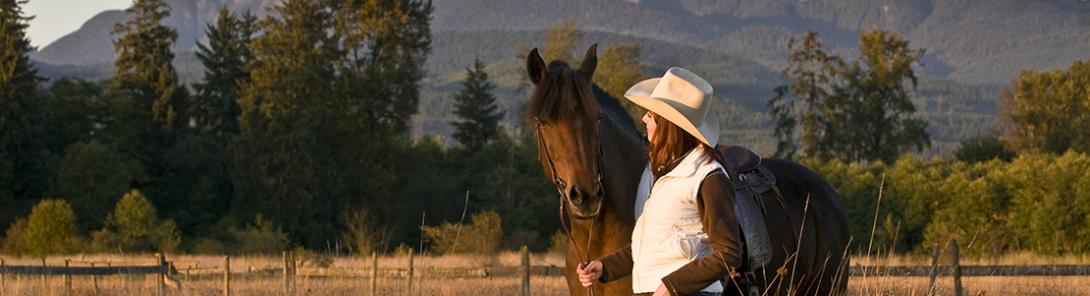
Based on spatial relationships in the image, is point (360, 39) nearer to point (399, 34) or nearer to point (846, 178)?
point (399, 34)

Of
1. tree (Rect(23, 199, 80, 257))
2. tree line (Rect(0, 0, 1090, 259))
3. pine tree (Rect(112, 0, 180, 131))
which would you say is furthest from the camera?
pine tree (Rect(112, 0, 180, 131))

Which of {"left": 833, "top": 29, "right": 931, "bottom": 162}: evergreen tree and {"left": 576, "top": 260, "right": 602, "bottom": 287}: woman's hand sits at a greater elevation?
{"left": 833, "top": 29, "right": 931, "bottom": 162}: evergreen tree

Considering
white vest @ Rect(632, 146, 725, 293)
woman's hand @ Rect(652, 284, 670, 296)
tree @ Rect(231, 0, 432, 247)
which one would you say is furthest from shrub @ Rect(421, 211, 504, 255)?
woman's hand @ Rect(652, 284, 670, 296)

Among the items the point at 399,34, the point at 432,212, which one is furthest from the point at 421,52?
the point at 432,212

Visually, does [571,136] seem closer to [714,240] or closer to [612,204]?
[612,204]

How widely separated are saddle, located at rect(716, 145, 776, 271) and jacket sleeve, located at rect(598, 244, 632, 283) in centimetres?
41

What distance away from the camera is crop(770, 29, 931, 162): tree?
151 ft

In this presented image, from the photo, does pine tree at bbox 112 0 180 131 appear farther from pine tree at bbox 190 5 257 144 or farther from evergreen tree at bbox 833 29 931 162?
evergreen tree at bbox 833 29 931 162

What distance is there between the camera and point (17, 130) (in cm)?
4075

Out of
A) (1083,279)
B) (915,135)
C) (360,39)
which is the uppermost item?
(360,39)

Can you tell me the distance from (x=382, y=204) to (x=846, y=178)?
12.8 m

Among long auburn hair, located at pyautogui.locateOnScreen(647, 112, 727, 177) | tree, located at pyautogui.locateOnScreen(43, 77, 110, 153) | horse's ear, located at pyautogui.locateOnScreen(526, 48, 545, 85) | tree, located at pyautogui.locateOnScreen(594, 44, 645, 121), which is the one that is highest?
tree, located at pyautogui.locateOnScreen(594, 44, 645, 121)

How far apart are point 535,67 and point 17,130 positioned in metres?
37.8

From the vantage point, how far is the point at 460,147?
2082 inches
